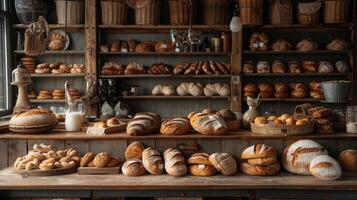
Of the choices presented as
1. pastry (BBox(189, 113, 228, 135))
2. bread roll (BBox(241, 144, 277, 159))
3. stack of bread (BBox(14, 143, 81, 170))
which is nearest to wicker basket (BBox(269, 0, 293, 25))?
pastry (BBox(189, 113, 228, 135))

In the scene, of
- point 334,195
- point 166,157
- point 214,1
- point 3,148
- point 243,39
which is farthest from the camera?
point 243,39

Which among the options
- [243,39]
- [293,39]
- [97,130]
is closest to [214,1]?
[243,39]

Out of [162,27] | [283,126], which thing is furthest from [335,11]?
[283,126]

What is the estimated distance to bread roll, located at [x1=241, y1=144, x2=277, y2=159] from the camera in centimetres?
239

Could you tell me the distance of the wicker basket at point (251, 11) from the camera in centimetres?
491

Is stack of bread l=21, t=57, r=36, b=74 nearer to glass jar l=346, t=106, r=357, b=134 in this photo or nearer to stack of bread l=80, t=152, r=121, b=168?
stack of bread l=80, t=152, r=121, b=168

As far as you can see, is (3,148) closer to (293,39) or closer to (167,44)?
(167,44)

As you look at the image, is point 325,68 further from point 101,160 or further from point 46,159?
point 46,159

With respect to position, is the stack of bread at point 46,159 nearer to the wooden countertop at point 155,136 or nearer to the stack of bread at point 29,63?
the wooden countertop at point 155,136

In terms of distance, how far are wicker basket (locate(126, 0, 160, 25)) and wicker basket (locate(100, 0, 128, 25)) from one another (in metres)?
0.20

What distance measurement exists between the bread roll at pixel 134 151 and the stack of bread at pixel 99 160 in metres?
0.09

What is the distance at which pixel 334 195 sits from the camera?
7.32 feet

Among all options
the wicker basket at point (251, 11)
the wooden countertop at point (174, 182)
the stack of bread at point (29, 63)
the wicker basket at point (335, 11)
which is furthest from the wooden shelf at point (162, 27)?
the wooden countertop at point (174, 182)

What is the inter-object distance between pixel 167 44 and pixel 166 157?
2968mm
